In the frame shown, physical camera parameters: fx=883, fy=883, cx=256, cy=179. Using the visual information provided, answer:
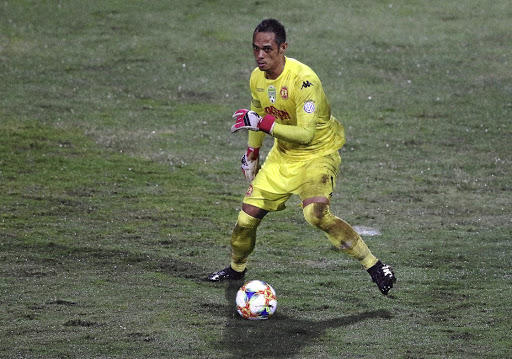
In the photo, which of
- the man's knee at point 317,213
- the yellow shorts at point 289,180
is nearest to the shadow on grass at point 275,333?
the man's knee at point 317,213

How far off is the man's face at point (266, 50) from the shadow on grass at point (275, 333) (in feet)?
8.07

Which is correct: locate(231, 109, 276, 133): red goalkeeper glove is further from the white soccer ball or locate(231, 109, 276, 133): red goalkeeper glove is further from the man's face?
the white soccer ball

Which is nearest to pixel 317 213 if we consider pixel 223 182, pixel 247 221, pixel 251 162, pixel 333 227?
pixel 333 227

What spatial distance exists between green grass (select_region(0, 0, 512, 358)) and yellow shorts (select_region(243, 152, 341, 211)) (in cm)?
105

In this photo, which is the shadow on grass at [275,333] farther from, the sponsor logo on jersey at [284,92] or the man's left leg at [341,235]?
the sponsor logo on jersey at [284,92]

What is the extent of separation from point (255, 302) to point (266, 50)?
2486 mm

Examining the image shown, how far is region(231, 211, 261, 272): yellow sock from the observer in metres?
9.19

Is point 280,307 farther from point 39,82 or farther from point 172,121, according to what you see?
point 39,82

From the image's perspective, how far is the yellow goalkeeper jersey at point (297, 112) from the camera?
28.6 feet

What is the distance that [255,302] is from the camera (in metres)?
8.50

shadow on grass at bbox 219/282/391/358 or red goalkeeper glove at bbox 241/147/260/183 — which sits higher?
red goalkeeper glove at bbox 241/147/260/183

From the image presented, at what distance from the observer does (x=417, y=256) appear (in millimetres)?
10727

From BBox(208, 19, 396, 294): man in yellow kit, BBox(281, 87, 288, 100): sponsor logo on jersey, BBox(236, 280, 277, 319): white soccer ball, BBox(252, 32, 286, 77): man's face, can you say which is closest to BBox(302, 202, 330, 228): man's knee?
BBox(208, 19, 396, 294): man in yellow kit

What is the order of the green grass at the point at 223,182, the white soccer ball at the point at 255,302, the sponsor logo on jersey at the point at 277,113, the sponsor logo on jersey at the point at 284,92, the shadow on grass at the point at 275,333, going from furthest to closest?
1. the sponsor logo on jersey at the point at 277,113
2. the sponsor logo on jersey at the point at 284,92
3. the white soccer ball at the point at 255,302
4. the green grass at the point at 223,182
5. the shadow on grass at the point at 275,333
